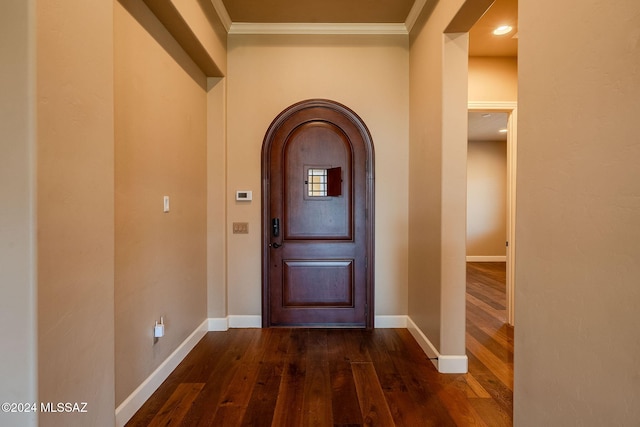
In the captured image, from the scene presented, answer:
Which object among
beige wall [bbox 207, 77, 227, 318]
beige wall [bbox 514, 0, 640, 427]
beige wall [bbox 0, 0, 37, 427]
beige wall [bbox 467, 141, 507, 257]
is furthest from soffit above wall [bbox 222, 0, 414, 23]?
beige wall [bbox 467, 141, 507, 257]

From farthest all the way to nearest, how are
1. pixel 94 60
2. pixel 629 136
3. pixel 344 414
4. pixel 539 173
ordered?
pixel 344 414, pixel 94 60, pixel 539 173, pixel 629 136

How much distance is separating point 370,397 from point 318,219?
1.69 m

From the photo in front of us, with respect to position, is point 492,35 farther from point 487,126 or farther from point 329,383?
point 487,126

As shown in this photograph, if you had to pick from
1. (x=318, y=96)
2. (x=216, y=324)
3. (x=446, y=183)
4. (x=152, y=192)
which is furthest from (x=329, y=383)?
(x=318, y=96)

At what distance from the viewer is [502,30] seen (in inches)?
114

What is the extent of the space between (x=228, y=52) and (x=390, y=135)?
1.87 meters

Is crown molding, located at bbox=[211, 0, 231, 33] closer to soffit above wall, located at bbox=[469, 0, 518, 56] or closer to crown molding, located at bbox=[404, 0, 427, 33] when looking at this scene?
crown molding, located at bbox=[404, 0, 427, 33]

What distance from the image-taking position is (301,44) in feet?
10.5

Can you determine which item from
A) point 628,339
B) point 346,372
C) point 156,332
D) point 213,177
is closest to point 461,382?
point 346,372

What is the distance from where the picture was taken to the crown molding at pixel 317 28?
3.14m

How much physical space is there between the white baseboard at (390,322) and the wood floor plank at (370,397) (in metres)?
0.77

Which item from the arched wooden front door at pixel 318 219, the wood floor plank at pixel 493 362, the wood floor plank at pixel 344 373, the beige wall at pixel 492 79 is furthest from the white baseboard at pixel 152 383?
the beige wall at pixel 492 79

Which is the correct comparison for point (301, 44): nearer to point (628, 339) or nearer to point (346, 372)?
point (346, 372)

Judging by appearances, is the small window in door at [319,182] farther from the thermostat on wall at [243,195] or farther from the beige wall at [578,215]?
the beige wall at [578,215]
